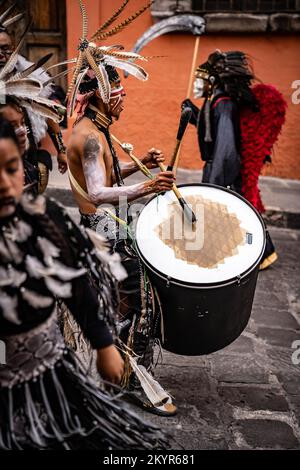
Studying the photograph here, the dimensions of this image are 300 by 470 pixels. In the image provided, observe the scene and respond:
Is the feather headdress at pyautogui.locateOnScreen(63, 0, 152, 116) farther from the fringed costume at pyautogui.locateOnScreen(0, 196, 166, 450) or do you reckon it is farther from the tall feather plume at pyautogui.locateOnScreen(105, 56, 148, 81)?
the fringed costume at pyautogui.locateOnScreen(0, 196, 166, 450)

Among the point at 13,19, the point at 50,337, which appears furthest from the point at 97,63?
the point at 50,337

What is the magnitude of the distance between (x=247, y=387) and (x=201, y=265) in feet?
3.36

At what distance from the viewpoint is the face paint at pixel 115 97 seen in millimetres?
3021

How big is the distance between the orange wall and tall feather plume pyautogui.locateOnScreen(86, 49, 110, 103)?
4209 millimetres

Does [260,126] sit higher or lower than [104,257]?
higher

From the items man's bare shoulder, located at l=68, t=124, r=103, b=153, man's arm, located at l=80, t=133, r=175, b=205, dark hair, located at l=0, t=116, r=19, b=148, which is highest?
dark hair, located at l=0, t=116, r=19, b=148

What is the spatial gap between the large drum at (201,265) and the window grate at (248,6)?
4.62 metres

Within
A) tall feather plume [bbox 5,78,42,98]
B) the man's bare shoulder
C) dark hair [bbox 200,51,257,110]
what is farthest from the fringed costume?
dark hair [bbox 200,51,257,110]

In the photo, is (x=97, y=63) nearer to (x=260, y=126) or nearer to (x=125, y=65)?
(x=125, y=65)

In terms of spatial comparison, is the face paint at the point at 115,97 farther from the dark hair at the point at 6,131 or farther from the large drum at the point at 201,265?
the dark hair at the point at 6,131

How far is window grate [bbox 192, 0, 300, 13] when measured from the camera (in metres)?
6.83

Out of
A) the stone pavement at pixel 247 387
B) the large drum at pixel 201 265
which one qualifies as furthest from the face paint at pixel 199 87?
the large drum at pixel 201 265

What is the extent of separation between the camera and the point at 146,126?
7.57m

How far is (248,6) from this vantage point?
273 inches
